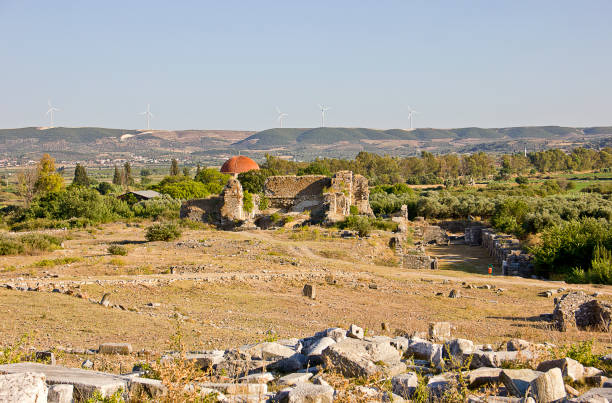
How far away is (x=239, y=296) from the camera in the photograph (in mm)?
14953

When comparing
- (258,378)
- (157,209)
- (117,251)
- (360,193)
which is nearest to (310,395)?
(258,378)

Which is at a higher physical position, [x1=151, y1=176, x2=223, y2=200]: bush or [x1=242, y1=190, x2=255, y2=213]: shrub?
[x1=242, y1=190, x2=255, y2=213]: shrub

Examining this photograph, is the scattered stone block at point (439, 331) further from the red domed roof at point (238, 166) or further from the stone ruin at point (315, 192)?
the red domed roof at point (238, 166)

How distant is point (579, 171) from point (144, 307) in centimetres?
11797

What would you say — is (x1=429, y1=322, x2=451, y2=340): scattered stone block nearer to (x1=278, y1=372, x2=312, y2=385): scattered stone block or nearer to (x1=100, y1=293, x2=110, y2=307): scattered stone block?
(x1=278, y1=372, x2=312, y2=385): scattered stone block

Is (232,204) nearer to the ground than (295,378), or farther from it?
nearer to the ground

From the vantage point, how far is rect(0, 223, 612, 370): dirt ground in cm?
1036

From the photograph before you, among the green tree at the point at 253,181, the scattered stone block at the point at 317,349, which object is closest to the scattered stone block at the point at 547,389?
the scattered stone block at the point at 317,349

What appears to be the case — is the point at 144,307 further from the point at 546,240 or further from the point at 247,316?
the point at 546,240

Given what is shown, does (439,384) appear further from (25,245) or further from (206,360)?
(25,245)

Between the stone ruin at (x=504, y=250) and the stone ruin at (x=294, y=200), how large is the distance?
7344 millimetres

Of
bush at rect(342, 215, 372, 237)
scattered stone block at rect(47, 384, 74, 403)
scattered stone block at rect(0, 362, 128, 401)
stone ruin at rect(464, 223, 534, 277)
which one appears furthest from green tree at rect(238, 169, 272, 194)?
scattered stone block at rect(47, 384, 74, 403)

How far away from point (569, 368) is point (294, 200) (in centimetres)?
3105

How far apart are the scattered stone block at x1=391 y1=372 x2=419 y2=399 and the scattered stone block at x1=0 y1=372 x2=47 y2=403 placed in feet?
11.0
